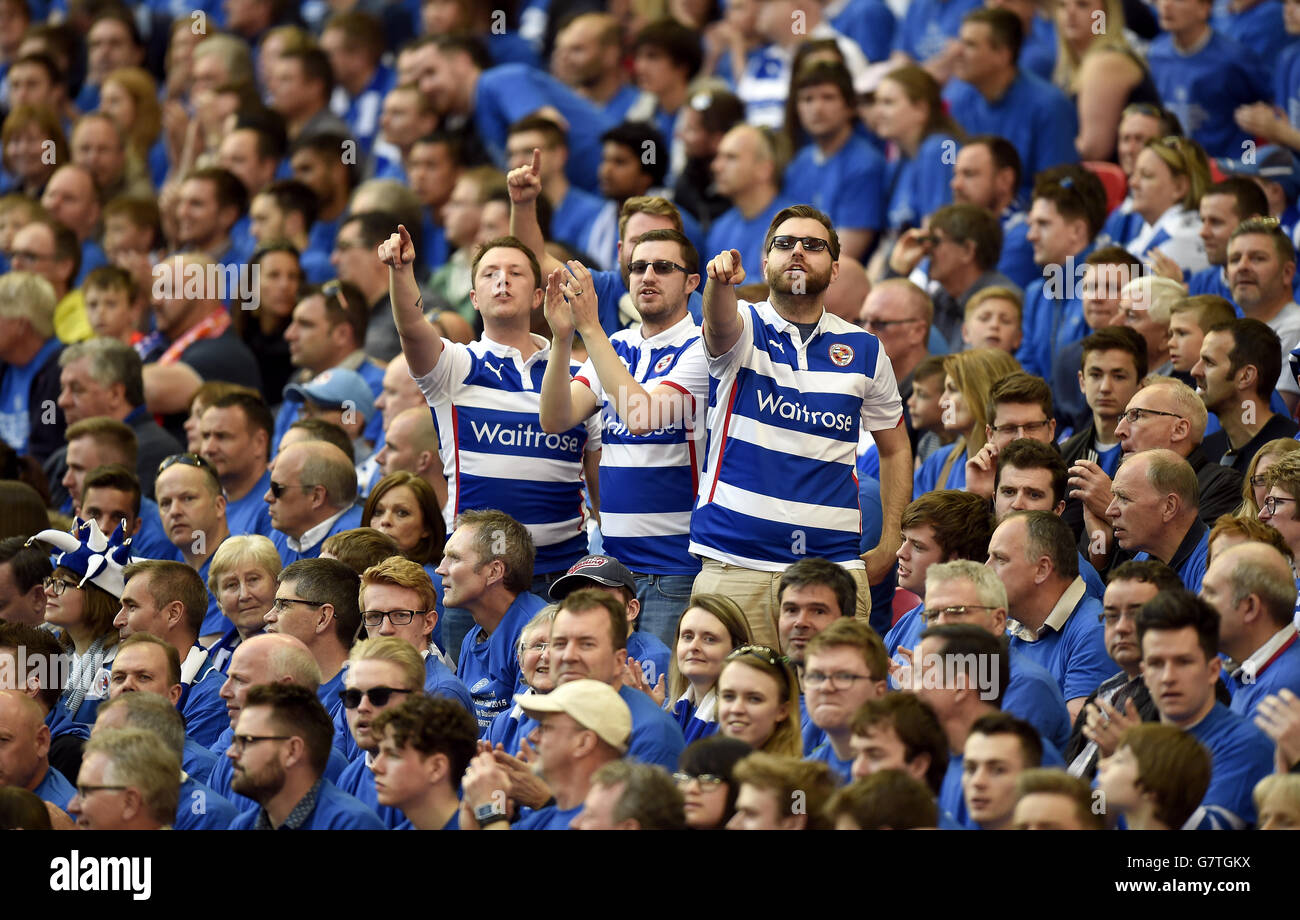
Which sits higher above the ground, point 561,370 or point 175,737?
point 561,370

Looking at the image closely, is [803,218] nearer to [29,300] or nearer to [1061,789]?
[1061,789]

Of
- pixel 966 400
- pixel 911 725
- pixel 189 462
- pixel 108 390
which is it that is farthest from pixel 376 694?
pixel 108 390

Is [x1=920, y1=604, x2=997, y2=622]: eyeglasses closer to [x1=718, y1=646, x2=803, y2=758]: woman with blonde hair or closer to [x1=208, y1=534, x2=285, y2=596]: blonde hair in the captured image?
[x1=718, y1=646, x2=803, y2=758]: woman with blonde hair

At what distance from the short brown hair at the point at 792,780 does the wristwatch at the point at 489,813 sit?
730mm

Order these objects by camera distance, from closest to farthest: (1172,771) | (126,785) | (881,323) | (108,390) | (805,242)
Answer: (1172,771)
(126,785)
(805,242)
(881,323)
(108,390)

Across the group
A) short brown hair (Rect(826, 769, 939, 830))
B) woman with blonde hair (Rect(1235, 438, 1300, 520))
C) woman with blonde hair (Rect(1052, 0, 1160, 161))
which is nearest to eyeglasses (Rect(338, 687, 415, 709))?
short brown hair (Rect(826, 769, 939, 830))

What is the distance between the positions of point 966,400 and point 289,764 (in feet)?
10.5

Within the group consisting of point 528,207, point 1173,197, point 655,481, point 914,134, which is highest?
point 914,134

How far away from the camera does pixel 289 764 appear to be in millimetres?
5965

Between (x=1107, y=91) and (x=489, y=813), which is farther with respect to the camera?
(x=1107, y=91)

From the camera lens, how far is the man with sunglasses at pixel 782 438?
22.2 ft
